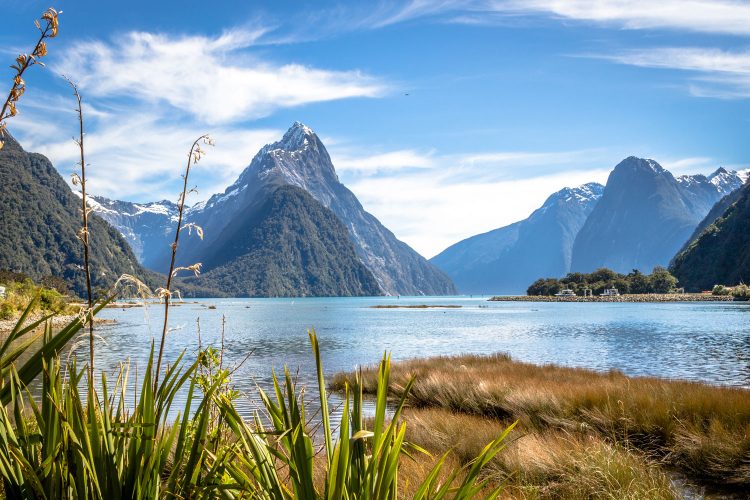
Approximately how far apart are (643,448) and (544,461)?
3057mm

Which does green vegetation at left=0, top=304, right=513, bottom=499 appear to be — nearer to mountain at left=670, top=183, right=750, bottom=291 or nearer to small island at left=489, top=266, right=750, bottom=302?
small island at left=489, top=266, right=750, bottom=302

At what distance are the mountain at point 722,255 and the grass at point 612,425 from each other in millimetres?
153388

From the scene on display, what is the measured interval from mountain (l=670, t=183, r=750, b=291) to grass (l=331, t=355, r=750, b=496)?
153 m

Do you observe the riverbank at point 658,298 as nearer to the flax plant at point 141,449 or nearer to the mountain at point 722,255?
the mountain at point 722,255

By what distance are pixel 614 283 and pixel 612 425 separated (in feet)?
570

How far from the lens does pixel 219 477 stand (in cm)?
289

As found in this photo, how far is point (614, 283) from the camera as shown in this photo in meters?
170

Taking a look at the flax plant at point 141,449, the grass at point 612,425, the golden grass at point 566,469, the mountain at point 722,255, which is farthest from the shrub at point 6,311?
the mountain at point 722,255

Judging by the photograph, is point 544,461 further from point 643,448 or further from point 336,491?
point 336,491

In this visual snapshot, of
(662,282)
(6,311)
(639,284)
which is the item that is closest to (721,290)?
(662,282)

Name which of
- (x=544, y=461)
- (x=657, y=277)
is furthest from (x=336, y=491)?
(x=657, y=277)

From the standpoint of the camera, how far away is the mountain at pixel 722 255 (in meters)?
146

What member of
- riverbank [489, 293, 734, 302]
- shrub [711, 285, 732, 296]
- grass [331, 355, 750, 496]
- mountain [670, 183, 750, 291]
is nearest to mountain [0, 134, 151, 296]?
riverbank [489, 293, 734, 302]

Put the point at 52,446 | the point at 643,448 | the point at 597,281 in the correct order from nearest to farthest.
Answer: the point at 52,446 → the point at 643,448 → the point at 597,281
